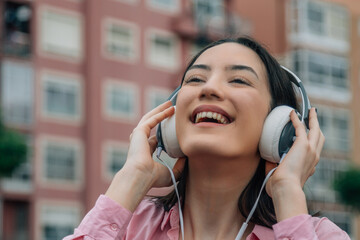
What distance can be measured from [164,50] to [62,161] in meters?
5.57

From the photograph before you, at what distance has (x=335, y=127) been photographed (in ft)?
114

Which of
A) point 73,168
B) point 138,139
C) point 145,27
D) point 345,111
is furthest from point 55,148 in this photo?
point 138,139

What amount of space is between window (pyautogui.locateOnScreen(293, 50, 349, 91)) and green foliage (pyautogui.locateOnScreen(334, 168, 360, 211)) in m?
5.82

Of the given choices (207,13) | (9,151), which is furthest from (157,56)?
(9,151)

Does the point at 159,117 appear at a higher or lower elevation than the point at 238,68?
lower

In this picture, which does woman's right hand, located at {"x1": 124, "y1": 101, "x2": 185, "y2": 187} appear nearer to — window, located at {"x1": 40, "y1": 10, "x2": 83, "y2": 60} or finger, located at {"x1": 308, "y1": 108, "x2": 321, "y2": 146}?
finger, located at {"x1": 308, "y1": 108, "x2": 321, "y2": 146}

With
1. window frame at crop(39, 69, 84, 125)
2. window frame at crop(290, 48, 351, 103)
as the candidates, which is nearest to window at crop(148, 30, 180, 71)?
window frame at crop(39, 69, 84, 125)

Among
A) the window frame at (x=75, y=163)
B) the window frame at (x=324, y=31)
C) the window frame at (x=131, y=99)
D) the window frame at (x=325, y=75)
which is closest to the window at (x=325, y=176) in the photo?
the window frame at (x=325, y=75)

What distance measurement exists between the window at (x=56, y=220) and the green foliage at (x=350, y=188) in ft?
29.7

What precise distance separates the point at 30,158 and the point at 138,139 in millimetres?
24519

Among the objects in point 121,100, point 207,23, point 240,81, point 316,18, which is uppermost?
point 316,18

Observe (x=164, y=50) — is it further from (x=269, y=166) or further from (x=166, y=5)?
(x=269, y=166)

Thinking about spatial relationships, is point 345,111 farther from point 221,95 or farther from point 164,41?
point 221,95

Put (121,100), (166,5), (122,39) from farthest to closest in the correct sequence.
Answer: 1. (166,5)
2. (122,39)
3. (121,100)
